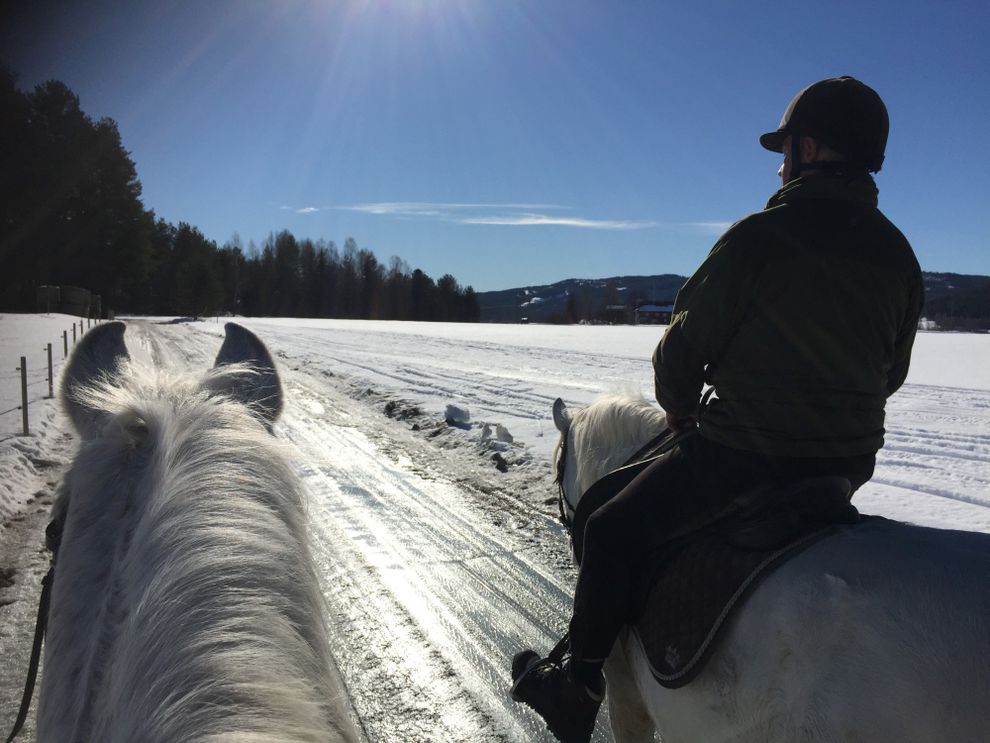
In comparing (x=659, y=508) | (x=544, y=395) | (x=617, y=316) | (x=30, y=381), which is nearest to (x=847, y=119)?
(x=659, y=508)

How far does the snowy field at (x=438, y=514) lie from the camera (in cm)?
326

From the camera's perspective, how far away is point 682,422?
2.13m

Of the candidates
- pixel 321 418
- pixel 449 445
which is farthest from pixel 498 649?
pixel 321 418

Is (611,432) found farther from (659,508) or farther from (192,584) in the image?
(192,584)

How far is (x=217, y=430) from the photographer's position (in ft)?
4.92

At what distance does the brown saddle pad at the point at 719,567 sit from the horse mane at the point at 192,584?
1.02 m

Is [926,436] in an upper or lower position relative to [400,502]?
upper

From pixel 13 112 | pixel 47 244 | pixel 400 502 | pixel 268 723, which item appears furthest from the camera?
pixel 47 244

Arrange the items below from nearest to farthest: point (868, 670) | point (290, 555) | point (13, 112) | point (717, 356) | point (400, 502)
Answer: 1. point (290, 555)
2. point (868, 670)
3. point (717, 356)
4. point (400, 502)
5. point (13, 112)

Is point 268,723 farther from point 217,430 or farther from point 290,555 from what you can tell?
point 217,430

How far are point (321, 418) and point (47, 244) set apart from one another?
134 ft

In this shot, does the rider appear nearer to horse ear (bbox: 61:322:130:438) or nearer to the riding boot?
the riding boot

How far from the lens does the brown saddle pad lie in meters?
1.56

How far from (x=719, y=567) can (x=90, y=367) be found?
85.0 inches
